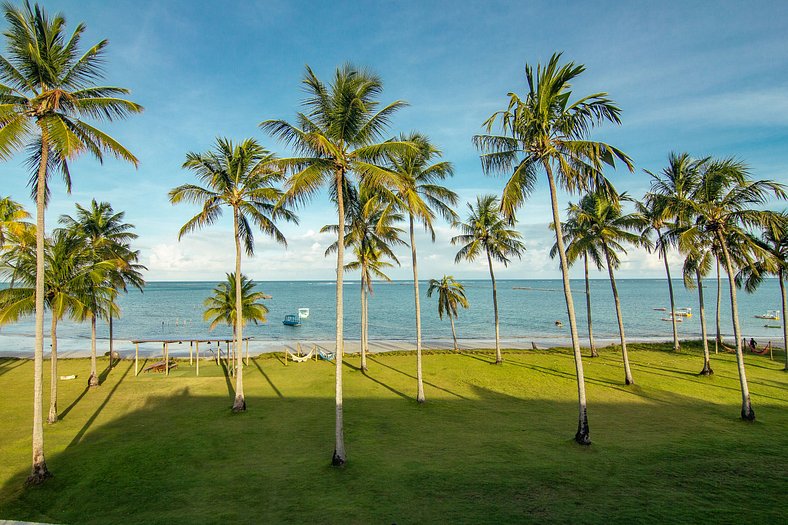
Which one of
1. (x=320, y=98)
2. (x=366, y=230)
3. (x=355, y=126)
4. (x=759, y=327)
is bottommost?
(x=759, y=327)

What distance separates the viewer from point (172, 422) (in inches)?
648

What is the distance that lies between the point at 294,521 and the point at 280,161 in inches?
401

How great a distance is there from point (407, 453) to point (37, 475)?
10233mm

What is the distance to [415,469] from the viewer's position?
1130cm

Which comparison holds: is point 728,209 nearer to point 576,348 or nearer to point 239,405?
point 576,348

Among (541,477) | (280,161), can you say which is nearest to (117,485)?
(280,161)

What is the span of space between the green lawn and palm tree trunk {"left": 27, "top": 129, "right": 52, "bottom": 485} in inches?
18.3

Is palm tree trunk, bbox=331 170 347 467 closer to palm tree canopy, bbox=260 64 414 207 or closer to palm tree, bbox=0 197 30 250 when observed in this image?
palm tree canopy, bbox=260 64 414 207

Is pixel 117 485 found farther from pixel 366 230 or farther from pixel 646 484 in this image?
pixel 366 230

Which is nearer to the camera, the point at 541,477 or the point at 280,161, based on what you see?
the point at 541,477

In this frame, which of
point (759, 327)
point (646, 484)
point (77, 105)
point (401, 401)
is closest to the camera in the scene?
point (646, 484)

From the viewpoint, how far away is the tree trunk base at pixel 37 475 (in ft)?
35.7

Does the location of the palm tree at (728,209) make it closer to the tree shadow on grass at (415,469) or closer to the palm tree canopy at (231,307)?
the tree shadow on grass at (415,469)

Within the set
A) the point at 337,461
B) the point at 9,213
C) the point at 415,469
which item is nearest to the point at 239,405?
the point at 337,461
